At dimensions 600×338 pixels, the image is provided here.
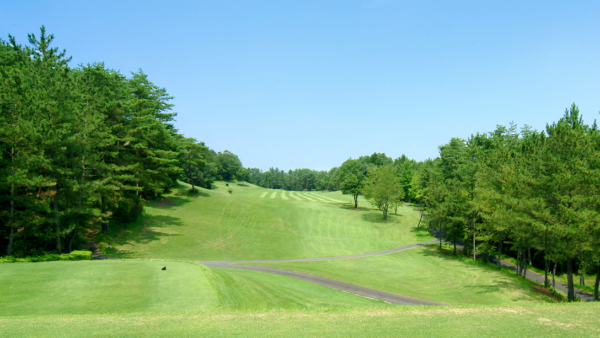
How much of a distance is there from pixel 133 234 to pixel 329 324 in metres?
36.7

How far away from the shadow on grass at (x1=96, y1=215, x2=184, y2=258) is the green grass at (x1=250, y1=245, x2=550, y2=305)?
16.5m

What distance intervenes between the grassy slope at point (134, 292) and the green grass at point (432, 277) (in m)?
7.50

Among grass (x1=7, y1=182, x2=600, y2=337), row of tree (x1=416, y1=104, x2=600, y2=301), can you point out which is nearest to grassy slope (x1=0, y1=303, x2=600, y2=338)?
grass (x1=7, y1=182, x2=600, y2=337)

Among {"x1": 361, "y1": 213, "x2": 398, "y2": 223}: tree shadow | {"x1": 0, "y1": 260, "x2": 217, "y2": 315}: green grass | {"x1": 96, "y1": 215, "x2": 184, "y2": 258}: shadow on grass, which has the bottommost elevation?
{"x1": 96, "y1": 215, "x2": 184, "y2": 258}: shadow on grass

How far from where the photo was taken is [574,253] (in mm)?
20891

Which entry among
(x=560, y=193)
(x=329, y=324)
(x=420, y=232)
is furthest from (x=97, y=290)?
(x=420, y=232)

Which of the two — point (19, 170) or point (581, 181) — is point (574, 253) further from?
point (19, 170)

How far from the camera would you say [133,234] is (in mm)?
39062

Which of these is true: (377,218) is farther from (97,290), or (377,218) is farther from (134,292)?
(97,290)

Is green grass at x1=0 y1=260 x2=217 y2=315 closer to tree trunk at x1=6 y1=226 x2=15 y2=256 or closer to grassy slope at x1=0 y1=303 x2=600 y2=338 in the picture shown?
grassy slope at x1=0 y1=303 x2=600 y2=338

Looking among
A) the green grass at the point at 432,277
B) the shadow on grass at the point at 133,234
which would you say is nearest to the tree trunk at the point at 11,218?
A: the shadow on grass at the point at 133,234

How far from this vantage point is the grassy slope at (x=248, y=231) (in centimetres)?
3750

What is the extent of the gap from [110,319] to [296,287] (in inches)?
565

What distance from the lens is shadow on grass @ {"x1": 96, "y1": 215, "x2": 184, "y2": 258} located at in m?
33.2
